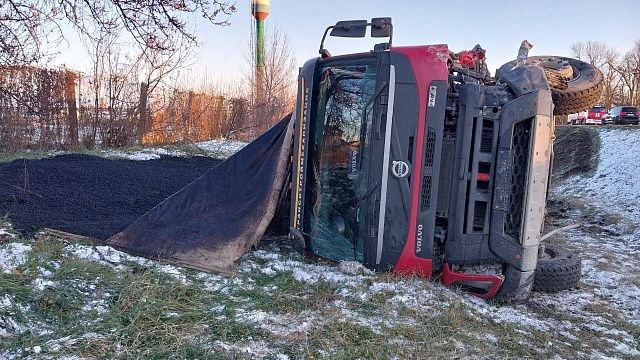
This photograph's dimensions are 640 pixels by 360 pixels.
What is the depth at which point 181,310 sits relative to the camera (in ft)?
9.42

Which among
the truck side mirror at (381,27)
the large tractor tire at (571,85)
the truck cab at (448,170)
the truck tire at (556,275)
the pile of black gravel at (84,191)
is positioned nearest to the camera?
the truck cab at (448,170)

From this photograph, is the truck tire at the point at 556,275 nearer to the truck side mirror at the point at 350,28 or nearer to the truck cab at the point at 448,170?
the truck cab at the point at 448,170

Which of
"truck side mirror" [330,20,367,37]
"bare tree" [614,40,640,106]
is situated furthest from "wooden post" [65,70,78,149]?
"bare tree" [614,40,640,106]

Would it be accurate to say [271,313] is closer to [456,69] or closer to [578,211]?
[456,69]

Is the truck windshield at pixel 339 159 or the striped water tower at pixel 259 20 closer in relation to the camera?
the truck windshield at pixel 339 159

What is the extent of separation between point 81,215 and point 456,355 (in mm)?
3930

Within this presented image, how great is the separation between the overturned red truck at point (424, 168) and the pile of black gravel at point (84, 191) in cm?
89

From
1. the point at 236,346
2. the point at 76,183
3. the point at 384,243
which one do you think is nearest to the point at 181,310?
the point at 236,346

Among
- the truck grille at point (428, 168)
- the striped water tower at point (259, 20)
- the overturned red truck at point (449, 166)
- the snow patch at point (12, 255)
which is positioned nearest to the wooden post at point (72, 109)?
the snow patch at point (12, 255)

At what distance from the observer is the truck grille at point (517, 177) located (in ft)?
11.1

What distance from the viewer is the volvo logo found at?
3443 millimetres

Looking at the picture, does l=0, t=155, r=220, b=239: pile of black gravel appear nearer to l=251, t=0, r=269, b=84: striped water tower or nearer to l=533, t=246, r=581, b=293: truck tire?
l=533, t=246, r=581, b=293: truck tire

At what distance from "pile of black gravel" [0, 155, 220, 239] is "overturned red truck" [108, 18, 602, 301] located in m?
0.89

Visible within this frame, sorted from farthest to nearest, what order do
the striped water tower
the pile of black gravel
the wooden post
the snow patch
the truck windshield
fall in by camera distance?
the striped water tower
the wooden post
the pile of black gravel
the truck windshield
the snow patch
